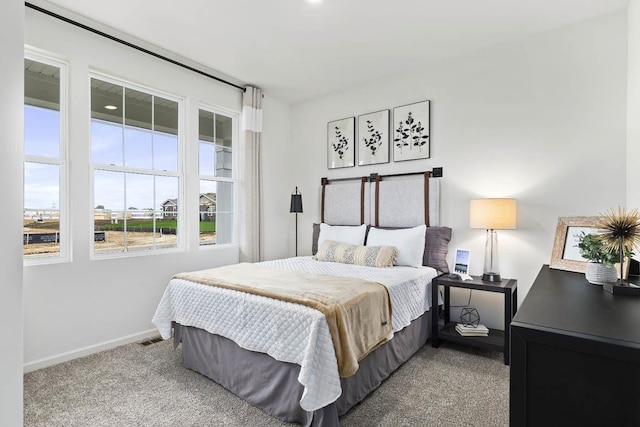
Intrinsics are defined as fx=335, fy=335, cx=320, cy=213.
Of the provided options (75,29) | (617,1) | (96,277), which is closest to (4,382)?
(96,277)

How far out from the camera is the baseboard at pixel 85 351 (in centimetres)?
257

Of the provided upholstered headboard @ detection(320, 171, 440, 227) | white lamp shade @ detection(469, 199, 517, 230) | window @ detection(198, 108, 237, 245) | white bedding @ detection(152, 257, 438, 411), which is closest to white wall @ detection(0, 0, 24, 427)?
white bedding @ detection(152, 257, 438, 411)

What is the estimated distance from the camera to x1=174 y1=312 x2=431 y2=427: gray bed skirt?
188cm

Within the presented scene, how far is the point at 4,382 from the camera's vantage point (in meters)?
0.70

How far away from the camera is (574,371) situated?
3.05ft

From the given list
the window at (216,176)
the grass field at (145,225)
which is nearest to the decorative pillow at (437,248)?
the window at (216,176)

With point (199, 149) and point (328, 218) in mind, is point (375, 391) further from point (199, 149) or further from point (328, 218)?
point (199, 149)

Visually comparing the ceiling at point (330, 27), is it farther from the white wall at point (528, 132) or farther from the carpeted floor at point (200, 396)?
the carpeted floor at point (200, 396)

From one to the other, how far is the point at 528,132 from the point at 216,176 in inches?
130

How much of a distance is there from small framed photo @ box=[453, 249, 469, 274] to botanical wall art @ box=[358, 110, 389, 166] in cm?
132

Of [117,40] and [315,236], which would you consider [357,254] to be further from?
[117,40]

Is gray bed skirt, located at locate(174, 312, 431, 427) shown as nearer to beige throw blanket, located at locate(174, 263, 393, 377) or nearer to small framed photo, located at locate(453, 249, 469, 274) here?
beige throw blanket, located at locate(174, 263, 393, 377)

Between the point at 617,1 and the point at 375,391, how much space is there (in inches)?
132

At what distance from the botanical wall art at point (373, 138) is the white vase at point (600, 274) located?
7.76 feet
